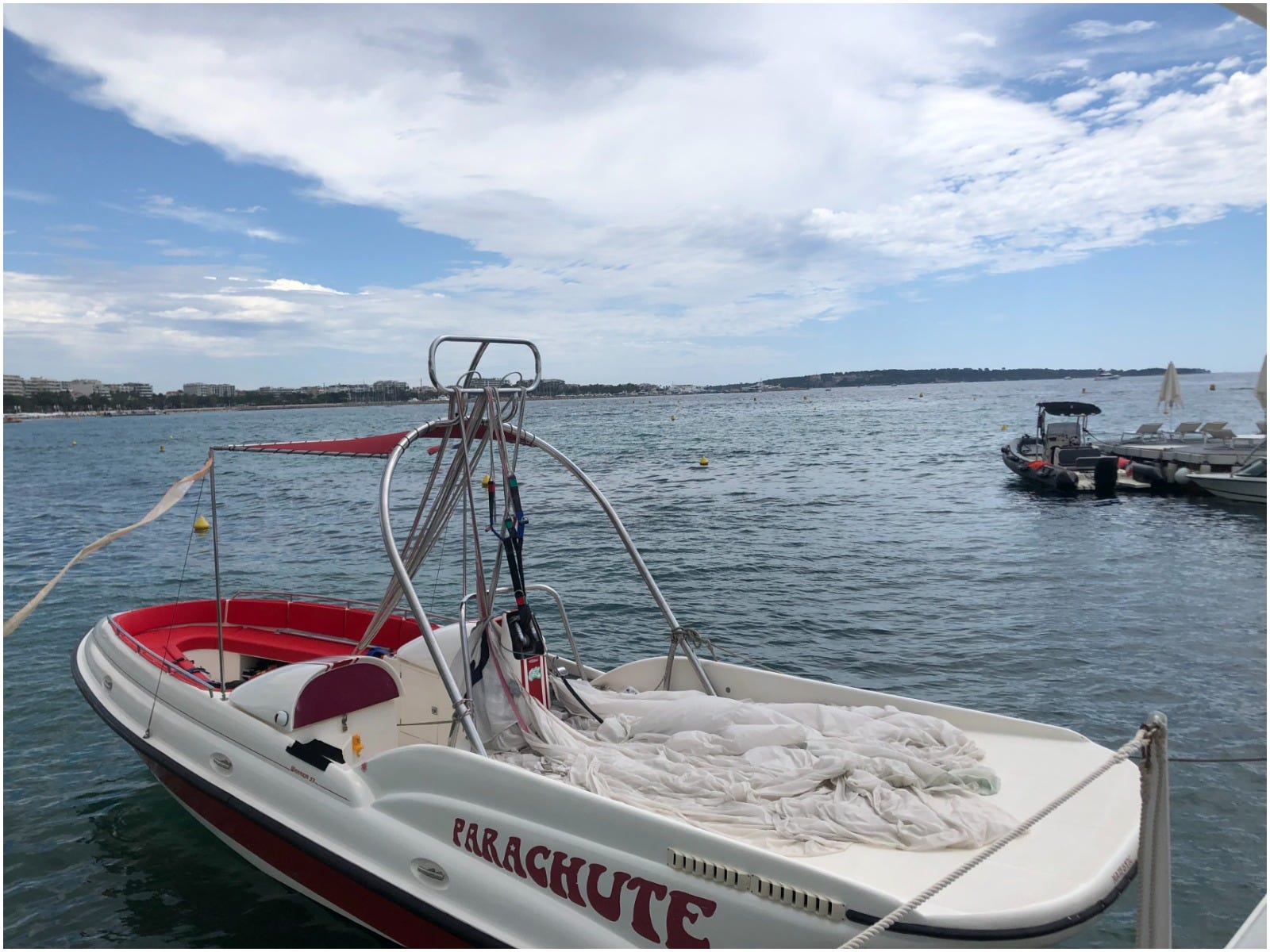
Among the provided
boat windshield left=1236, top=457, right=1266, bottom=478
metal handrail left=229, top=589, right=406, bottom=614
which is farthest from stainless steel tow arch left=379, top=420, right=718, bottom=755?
boat windshield left=1236, top=457, right=1266, bottom=478

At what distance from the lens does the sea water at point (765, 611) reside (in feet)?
20.5

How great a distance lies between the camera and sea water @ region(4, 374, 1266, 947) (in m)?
6.25

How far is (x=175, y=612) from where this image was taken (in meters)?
8.97

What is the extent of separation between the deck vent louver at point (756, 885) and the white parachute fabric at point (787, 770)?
484 mm

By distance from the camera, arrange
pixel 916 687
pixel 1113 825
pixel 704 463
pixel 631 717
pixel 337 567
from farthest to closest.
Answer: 1. pixel 704 463
2. pixel 337 567
3. pixel 916 687
4. pixel 631 717
5. pixel 1113 825

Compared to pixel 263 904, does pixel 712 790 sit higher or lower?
higher

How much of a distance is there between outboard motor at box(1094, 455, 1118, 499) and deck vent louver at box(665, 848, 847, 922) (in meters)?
25.6

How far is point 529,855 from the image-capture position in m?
4.28

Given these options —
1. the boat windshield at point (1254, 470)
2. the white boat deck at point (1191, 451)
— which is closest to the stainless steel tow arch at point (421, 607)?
the boat windshield at point (1254, 470)

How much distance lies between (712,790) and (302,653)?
203 inches

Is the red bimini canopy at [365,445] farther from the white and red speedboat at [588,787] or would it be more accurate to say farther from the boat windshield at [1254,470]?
the boat windshield at [1254,470]

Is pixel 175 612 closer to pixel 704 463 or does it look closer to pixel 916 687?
pixel 916 687

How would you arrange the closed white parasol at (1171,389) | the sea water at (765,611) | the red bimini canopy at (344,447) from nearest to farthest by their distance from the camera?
1. the red bimini canopy at (344,447)
2. the sea water at (765,611)
3. the closed white parasol at (1171,389)

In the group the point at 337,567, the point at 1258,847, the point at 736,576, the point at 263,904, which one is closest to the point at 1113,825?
the point at 1258,847
